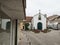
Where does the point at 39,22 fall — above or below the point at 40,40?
above

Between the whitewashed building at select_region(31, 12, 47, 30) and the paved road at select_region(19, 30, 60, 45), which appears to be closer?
the paved road at select_region(19, 30, 60, 45)

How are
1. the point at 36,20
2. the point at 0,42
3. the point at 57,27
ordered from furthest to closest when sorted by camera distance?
1. the point at 36,20
2. the point at 57,27
3. the point at 0,42

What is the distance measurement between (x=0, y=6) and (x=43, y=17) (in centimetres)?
5927

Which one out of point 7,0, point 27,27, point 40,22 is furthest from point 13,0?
point 40,22

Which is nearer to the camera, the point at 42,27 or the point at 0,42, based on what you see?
the point at 0,42

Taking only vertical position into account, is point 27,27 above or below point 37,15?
below

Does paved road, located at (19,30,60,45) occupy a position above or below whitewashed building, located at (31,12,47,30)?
below

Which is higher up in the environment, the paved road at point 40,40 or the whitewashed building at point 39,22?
the whitewashed building at point 39,22

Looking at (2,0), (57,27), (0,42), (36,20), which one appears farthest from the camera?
(36,20)

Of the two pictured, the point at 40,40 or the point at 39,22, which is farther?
the point at 39,22

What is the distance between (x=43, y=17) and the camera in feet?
206

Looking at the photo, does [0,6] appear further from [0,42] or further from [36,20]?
[36,20]

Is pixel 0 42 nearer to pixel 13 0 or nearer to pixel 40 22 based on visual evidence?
pixel 13 0

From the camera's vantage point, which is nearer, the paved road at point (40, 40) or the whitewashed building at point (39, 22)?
the paved road at point (40, 40)
